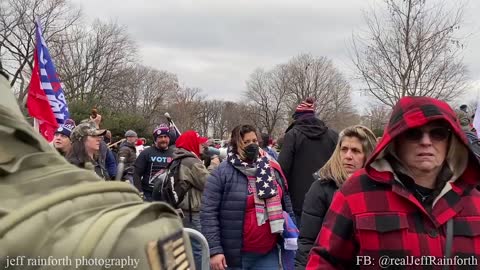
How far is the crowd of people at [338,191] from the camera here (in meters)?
2.50

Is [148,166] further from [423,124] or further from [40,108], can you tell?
[423,124]

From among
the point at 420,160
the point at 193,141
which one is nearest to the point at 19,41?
the point at 193,141

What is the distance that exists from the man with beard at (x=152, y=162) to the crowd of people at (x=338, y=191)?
680 millimetres

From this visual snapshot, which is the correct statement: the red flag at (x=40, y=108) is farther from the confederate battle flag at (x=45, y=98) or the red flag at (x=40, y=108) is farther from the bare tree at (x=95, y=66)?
the bare tree at (x=95, y=66)

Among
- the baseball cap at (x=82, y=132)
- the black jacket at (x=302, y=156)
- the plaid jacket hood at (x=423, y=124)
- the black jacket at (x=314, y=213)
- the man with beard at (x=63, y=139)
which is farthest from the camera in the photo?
the black jacket at (x=302, y=156)

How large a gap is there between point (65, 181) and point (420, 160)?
6.23ft

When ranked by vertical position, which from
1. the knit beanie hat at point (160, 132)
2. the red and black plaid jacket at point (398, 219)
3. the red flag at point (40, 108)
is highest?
the red flag at point (40, 108)

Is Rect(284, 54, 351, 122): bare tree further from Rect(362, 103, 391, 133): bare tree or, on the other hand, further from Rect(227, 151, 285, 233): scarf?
Rect(227, 151, 285, 233): scarf

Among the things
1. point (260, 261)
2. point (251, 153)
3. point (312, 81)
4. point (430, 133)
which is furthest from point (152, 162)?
point (312, 81)

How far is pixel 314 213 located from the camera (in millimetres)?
3672

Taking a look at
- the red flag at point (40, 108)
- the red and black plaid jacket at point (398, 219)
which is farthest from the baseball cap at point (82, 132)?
the red and black plaid jacket at point (398, 219)

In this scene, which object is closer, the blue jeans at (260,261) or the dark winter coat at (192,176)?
the blue jeans at (260,261)

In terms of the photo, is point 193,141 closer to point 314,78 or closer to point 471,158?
point 471,158

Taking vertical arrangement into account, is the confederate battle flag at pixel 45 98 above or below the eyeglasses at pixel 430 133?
above
